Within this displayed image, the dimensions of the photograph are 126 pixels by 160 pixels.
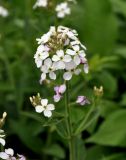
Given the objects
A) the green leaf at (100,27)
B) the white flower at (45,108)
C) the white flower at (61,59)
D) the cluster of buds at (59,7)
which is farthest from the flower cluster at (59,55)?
the green leaf at (100,27)

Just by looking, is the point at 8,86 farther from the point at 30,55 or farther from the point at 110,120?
the point at 110,120

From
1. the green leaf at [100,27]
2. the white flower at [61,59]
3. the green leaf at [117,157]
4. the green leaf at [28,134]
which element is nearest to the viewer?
the white flower at [61,59]

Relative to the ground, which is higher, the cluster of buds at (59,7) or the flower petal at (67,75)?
the cluster of buds at (59,7)

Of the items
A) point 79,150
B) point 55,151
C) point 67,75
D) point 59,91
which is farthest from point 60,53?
point 55,151

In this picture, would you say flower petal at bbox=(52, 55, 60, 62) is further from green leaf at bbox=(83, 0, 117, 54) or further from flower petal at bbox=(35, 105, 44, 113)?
green leaf at bbox=(83, 0, 117, 54)

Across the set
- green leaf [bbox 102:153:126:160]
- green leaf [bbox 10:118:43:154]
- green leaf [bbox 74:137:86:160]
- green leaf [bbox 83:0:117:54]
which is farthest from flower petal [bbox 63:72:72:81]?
green leaf [bbox 83:0:117:54]

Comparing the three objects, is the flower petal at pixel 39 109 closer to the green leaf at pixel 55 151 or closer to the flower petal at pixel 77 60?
the flower petal at pixel 77 60
